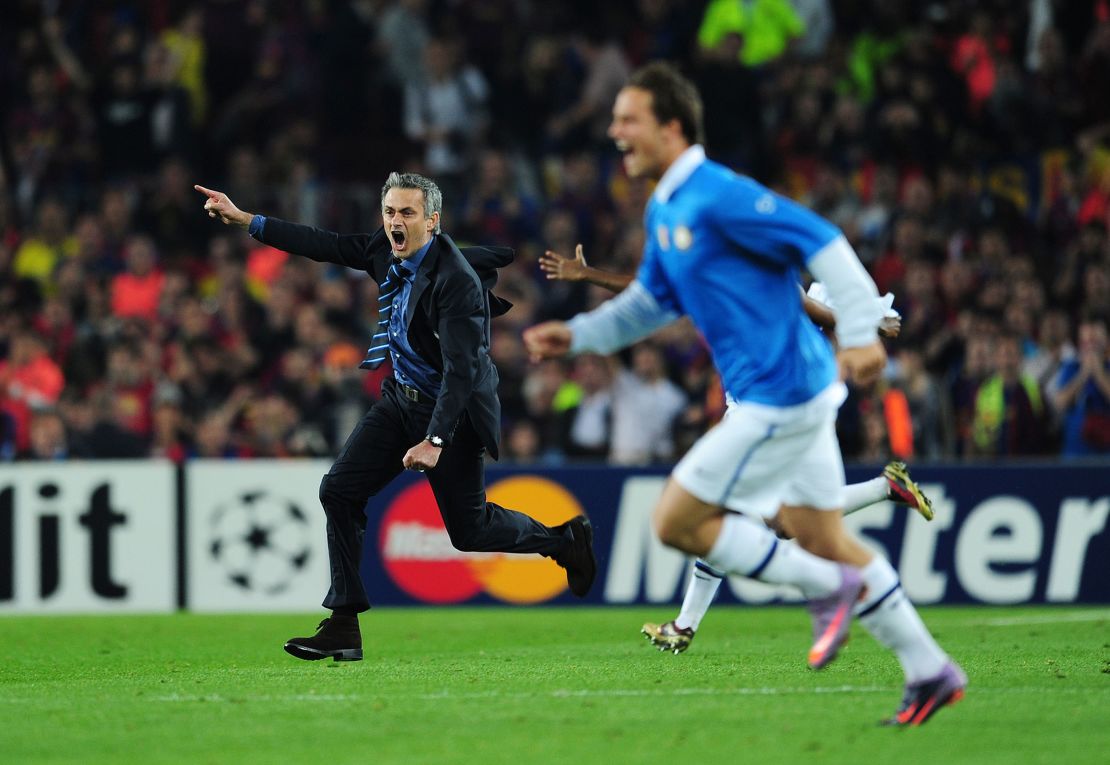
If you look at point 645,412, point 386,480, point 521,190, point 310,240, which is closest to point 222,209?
point 310,240

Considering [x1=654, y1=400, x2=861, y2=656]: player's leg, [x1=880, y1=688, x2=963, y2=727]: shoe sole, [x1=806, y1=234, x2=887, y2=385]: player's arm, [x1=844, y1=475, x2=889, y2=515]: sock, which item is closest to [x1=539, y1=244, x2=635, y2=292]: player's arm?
[x1=844, y1=475, x2=889, y2=515]: sock

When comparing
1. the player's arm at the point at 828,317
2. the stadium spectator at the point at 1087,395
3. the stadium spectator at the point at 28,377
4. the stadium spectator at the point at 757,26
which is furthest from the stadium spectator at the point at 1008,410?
the stadium spectator at the point at 28,377

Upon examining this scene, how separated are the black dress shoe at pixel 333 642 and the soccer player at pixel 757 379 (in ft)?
9.52

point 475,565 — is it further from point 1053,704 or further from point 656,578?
point 1053,704

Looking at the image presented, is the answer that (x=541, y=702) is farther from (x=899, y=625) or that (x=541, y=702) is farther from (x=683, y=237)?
(x=683, y=237)

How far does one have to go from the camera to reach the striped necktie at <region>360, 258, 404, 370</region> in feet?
28.1

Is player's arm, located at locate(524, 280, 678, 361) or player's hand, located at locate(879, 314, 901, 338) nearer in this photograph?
player's arm, located at locate(524, 280, 678, 361)

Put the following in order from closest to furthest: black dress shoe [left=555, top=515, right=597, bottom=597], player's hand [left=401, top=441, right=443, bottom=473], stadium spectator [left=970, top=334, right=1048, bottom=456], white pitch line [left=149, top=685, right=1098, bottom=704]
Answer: white pitch line [left=149, top=685, right=1098, bottom=704] → player's hand [left=401, top=441, right=443, bottom=473] → black dress shoe [left=555, top=515, right=597, bottom=597] → stadium spectator [left=970, top=334, right=1048, bottom=456]

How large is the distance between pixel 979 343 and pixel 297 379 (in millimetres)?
5927

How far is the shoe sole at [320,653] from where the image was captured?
28.4 feet

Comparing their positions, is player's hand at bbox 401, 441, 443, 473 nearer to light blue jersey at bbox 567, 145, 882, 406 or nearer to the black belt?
the black belt

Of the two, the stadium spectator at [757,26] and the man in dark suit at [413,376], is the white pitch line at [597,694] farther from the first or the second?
the stadium spectator at [757,26]

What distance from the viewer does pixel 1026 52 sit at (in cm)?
1788

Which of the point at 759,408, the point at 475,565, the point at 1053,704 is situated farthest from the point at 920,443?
the point at 759,408
